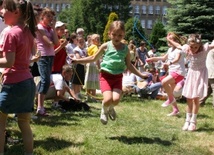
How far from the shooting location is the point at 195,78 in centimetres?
654

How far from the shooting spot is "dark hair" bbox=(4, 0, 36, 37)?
3850 millimetres

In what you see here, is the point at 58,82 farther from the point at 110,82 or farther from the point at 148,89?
the point at 148,89

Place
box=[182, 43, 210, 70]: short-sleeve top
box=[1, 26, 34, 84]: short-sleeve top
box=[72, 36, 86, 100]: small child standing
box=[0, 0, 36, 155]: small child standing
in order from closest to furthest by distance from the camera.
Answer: box=[1, 26, 34, 84]: short-sleeve top → box=[0, 0, 36, 155]: small child standing → box=[182, 43, 210, 70]: short-sleeve top → box=[72, 36, 86, 100]: small child standing

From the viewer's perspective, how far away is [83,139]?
17.6 ft

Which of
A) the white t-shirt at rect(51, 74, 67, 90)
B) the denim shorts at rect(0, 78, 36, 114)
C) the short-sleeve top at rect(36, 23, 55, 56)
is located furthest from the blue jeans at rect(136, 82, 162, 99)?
the denim shorts at rect(0, 78, 36, 114)

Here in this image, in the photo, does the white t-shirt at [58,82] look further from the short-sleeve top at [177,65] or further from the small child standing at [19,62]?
the small child standing at [19,62]

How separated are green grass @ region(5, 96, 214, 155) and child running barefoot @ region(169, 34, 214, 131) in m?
0.25

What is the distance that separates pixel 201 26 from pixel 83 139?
19534mm

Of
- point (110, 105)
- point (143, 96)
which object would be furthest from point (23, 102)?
point (143, 96)

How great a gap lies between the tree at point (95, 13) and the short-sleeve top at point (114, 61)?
193ft

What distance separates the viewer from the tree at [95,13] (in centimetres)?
6550

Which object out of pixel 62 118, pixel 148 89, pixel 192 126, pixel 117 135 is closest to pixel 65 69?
pixel 62 118

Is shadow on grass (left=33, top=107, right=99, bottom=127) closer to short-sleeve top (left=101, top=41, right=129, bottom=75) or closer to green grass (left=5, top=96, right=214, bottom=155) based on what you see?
green grass (left=5, top=96, right=214, bottom=155)

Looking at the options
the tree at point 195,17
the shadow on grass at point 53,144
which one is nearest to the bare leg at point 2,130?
the shadow on grass at point 53,144
